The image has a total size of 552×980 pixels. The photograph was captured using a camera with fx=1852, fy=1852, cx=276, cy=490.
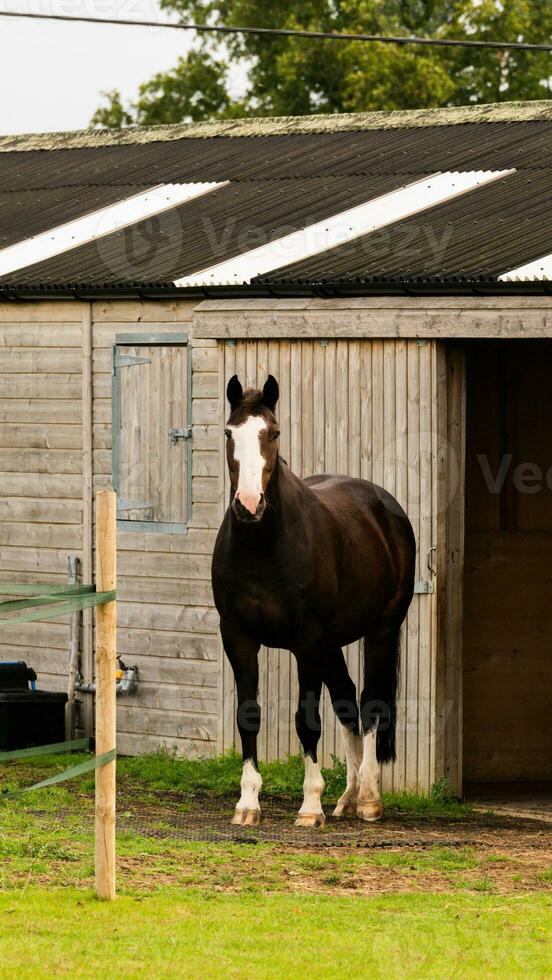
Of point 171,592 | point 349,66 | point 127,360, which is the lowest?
point 171,592

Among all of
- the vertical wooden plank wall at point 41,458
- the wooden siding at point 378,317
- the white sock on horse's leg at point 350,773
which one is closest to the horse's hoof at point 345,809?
the white sock on horse's leg at point 350,773

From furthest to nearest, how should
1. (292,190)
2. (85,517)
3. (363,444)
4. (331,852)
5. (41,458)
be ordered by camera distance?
1. (292,190)
2. (41,458)
3. (85,517)
4. (363,444)
5. (331,852)

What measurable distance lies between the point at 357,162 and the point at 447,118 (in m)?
1.75

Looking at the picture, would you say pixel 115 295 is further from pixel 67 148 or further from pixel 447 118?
pixel 67 148

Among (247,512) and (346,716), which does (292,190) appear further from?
(247,512)

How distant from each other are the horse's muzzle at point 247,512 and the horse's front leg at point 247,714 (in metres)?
1.03

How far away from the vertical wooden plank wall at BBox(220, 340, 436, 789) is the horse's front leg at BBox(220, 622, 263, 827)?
1.28 m

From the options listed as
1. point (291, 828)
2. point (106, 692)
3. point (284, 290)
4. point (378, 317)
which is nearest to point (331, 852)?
point (291, 828)

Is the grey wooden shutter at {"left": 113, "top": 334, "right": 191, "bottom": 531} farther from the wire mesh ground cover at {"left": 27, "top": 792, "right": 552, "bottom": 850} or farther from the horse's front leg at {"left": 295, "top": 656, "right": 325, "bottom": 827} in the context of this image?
the horse's front leg at {"left": 295, "top": 656, "right": 325, "bottom": 827}

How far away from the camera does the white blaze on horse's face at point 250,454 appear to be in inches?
381

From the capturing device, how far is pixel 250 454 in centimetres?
972

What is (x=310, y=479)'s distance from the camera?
11.4 meters

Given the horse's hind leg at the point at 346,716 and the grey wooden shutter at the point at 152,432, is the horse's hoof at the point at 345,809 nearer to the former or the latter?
the horse's hind leg at the point at 346,716

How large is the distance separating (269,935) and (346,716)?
3.62 m
